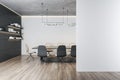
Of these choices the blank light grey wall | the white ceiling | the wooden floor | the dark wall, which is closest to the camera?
the wooden floor

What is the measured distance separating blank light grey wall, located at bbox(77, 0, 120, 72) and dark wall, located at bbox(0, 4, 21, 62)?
4.29m

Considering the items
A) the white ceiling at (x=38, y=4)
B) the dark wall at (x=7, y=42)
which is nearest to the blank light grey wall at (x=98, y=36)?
the white ceiling at (x=38, y=4)

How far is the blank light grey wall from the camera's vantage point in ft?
21.5

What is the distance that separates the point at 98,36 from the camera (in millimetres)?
6574

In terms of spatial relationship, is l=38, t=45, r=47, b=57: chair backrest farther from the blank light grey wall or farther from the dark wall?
the blank light grey wall

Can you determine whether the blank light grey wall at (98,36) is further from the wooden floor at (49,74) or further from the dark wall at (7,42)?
the dark wall at (7,42)

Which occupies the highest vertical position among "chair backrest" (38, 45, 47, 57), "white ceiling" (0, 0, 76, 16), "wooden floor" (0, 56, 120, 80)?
"white ceiling" (0, 0, 76, 16)

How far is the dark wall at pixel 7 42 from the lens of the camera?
28.6 feet

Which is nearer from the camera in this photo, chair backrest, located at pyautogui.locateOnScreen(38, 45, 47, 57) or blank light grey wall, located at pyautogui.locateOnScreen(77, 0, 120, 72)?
blank light grey wall, located at pyautogui.locateOnScreen(77, 0, 120, 72)

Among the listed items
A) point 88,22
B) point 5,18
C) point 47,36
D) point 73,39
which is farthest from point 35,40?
point 88,22

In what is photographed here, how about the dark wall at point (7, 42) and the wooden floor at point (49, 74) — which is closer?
the wooden floor at point (49, 74)

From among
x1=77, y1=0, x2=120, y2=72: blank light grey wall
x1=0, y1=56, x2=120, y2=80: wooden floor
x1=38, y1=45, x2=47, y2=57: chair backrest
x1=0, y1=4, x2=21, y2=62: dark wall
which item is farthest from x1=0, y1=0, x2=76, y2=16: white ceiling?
x1=0, y1=56, x2=120, y2=80: wooden floor

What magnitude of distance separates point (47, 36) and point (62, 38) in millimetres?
1123

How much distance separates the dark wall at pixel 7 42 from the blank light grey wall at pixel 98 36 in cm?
429
